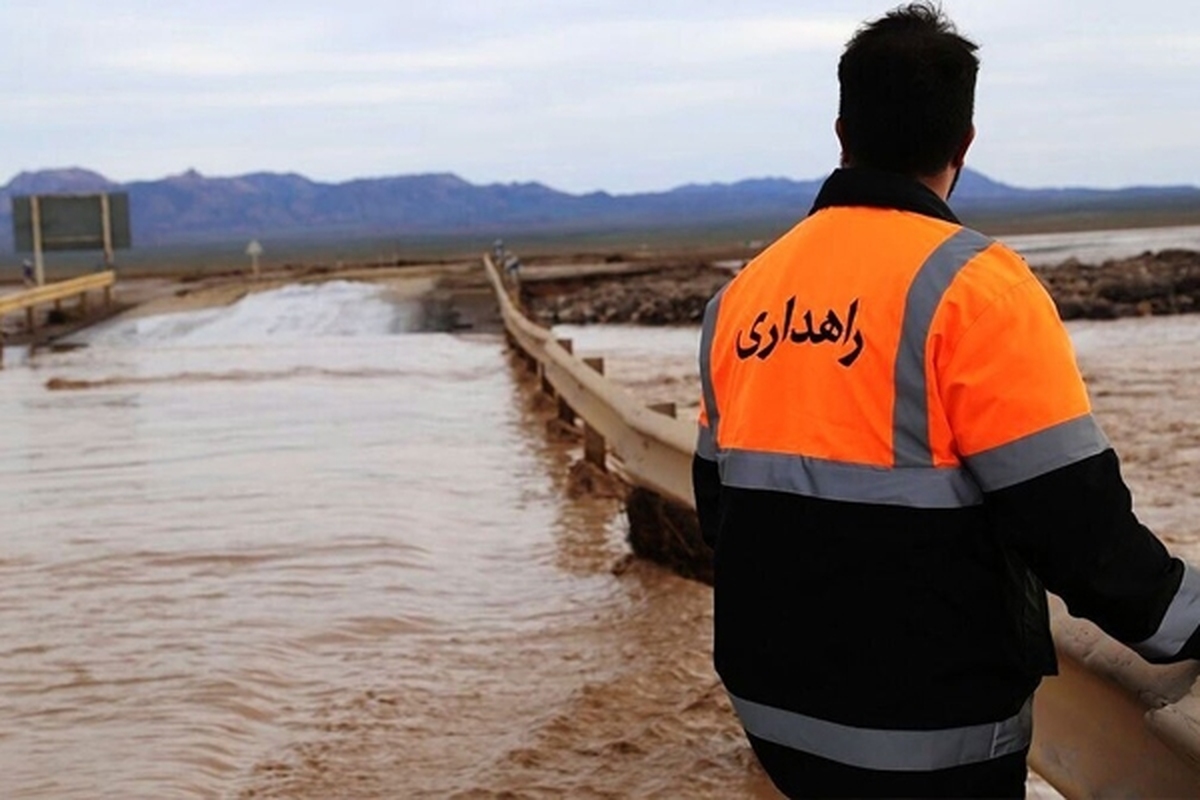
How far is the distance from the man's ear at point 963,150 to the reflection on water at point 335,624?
92.6 inches

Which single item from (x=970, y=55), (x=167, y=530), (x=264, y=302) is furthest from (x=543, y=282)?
(x=970, y=55)

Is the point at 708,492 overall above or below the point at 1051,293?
above

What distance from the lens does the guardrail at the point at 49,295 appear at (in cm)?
2383

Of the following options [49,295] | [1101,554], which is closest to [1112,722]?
[1101,554]

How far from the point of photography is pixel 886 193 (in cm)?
280

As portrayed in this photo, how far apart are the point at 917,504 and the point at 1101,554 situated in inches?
10.6

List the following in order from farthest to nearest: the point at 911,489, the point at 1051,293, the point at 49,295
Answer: the point at 1051,293 → the point at 49,295 → the point at 911,489

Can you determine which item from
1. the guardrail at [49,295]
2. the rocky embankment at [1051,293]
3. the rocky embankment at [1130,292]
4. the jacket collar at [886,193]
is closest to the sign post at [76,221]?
the guardrail at [49,295]

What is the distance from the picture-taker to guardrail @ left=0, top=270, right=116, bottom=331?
23.8 meters

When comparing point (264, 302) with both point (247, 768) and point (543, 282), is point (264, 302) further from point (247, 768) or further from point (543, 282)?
point (247, 768)

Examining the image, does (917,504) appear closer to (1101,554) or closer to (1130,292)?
(1101,554)

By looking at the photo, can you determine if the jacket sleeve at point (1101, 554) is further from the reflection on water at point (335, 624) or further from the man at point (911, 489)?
the reflection on water at point (335, 624)

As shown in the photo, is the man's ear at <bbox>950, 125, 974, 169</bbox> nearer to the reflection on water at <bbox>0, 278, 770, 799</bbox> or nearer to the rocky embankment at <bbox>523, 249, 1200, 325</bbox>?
the reflection on water at <bbox>0, 278, 770, 799</bbox>

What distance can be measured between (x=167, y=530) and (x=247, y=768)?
381cm
